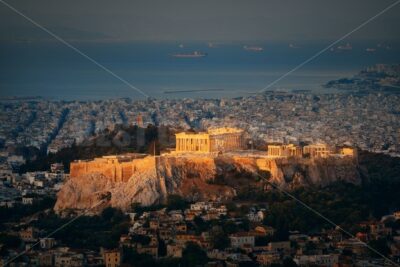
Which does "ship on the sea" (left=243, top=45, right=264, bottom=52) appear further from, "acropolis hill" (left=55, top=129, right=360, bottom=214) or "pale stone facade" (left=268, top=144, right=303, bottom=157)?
"acropolis hill" (left=55, top=129, right=360, bottom=214)

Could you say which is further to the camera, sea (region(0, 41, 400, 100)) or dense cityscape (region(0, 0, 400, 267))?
sea (region(0, 41, 400, 100))

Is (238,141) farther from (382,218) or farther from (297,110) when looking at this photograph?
(297,110)

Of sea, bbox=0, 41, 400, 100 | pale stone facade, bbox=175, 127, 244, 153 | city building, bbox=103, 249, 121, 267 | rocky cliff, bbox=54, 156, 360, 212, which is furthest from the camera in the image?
sea, bbox=0, 41, 400, 100

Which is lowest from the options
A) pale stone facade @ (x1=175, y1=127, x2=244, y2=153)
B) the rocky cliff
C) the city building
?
the city building

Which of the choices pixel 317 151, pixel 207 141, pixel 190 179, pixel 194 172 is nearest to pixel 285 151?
pixel 317 151

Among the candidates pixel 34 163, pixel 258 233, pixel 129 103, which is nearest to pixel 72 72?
pixel 129 103

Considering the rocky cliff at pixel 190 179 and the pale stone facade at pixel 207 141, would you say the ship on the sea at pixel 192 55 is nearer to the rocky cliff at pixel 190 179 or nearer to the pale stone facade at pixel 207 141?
the pale stone facade at pixel 207 141

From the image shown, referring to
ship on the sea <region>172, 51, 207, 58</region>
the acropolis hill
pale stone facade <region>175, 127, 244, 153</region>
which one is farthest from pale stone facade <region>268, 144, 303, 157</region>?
ship on the sea <region>172, 51, 207, 58</region>

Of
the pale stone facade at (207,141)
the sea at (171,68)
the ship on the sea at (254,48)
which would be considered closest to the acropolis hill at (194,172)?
the pale stone facade at (207,141)

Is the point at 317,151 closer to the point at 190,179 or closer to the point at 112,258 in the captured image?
the point at 190,179
